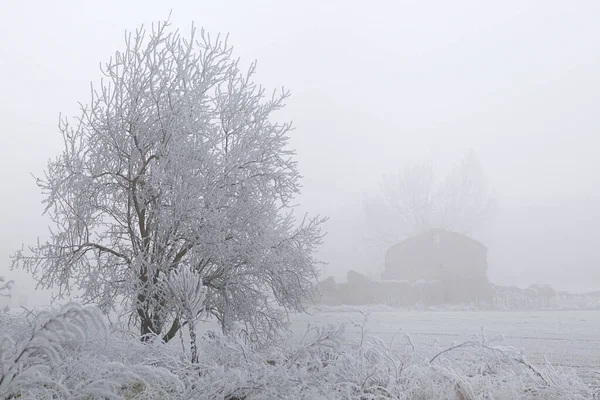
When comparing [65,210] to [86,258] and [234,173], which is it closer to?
[86,258]

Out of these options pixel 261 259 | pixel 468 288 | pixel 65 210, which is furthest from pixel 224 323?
pixel 468 288

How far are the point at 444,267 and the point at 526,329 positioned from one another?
5351mm

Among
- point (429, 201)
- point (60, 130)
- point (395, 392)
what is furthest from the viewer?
point (429, 201)

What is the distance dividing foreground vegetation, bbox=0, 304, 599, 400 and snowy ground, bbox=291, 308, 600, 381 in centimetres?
79

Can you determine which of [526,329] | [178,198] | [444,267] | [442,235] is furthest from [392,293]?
[178,198]

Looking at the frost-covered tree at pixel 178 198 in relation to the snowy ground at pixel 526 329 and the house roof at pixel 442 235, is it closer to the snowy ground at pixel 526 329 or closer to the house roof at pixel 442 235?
the snowy ground at pixel 526 329

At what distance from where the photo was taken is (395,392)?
3.03 m

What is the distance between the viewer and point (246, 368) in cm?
273

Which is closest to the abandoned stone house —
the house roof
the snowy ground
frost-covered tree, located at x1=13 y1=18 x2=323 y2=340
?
the house roof

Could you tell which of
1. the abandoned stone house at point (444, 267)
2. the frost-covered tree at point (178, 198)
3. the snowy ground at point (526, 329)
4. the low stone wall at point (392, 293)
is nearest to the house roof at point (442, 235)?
the abandoned stone house at point (444, 267)

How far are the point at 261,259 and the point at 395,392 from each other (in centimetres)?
361

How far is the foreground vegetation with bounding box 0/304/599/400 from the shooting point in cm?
187

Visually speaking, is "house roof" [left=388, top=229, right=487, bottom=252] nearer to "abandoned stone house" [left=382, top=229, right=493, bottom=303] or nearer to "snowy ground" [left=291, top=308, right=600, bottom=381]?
"abandoned stone house" [left=382, top=229, right=493, bottom=303]

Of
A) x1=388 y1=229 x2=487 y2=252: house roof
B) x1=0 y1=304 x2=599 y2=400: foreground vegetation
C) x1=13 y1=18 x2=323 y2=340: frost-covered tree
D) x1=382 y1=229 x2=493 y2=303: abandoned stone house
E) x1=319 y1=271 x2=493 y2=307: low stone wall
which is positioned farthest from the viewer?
x1=388 y1=229 x2=487 y2=252: house roof
